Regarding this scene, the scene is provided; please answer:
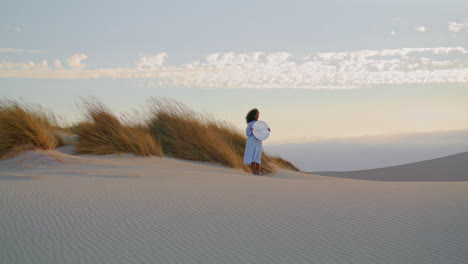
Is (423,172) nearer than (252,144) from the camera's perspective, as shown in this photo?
No

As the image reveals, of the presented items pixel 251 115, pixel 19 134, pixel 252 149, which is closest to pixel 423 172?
pixel 252 149

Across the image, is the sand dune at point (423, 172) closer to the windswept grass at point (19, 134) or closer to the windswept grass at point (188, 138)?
the windswept grass at point (188, 138)

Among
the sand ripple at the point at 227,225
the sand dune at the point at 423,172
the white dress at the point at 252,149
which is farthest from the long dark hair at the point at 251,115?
the sand dune at the point at 423,172

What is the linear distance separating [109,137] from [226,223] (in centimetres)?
704

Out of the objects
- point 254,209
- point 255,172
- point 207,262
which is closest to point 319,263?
point 207,262

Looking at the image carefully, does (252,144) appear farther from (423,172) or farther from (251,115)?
(423,172)

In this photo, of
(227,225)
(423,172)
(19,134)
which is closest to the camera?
(227,225)

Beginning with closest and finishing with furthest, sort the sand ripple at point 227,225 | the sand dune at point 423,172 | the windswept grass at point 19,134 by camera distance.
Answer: the sand ripple at point 227,225, the windswept grass at point 19,134, the sand dune at point 423,172

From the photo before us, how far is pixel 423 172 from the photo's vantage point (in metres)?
18.1

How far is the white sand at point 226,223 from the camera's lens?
287 cm

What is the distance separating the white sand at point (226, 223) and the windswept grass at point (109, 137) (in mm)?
3927

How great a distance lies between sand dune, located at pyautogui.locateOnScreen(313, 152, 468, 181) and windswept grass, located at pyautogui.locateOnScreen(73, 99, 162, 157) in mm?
9606

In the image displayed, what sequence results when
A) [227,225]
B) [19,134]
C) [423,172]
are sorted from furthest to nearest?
[423,172] < [19,134] < [227,225]

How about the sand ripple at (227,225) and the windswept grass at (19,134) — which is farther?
the windswept grass at (19,134)
